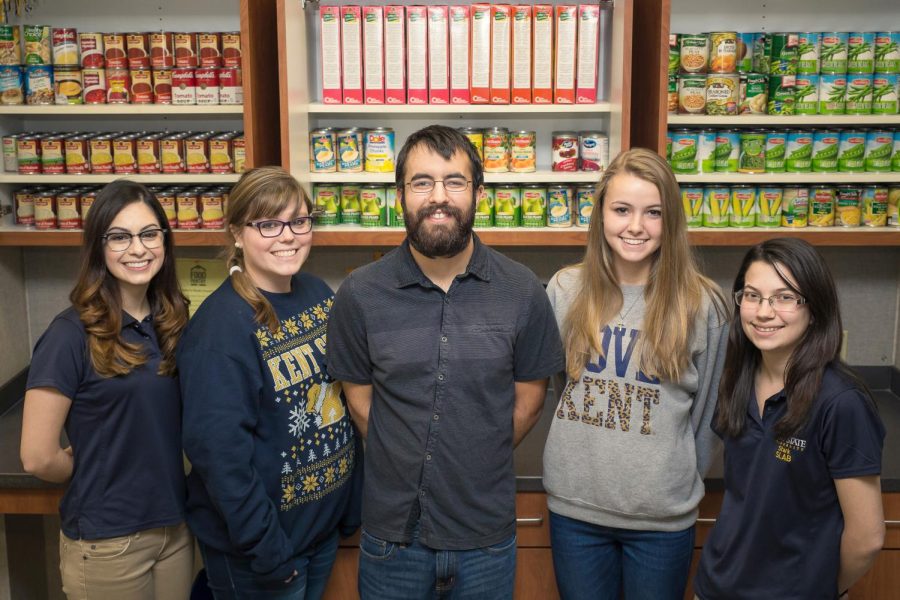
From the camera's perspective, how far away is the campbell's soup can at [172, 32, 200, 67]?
2551 mm

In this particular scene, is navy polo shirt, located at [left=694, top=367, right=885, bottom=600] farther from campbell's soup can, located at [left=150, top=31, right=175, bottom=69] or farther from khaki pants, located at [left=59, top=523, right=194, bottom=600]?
campbell's soup can, located at [left=150, top=31, right=175, bottom=69]

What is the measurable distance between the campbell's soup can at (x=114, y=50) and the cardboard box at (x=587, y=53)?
4.14 ft

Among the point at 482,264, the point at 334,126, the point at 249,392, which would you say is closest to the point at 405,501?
the point at 249,392

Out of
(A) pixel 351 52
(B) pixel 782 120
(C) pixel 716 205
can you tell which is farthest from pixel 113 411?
(B) pixel 782 120

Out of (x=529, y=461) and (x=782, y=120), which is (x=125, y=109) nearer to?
(x=529, y=461)

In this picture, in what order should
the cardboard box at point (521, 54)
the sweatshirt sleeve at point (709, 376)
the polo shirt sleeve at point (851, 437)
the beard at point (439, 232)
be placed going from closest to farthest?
the polo shirt sleeve at point (851, 437) < the beard at point (439, 232) < the sweatshirt sleeve at point (709, 376) < the cardboard box at point (521, 54)

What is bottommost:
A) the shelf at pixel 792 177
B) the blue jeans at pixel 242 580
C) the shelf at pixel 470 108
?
the blue jeans at pixel 242 580

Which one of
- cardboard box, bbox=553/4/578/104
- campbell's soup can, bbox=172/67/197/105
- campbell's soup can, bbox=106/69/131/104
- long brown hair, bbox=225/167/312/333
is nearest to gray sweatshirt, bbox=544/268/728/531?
long brown hair, bbox=225/167/312/333

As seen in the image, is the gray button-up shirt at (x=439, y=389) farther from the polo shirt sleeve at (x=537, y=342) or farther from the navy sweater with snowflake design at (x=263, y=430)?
the navy sweater with snowflake design at (x=263, y=430)

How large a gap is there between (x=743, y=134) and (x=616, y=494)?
4.03ft

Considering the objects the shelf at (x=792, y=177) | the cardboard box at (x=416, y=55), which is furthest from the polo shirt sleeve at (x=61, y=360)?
the shelf at (x=792, y=177)

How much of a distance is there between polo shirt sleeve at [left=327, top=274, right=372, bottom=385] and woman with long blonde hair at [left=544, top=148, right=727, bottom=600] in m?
0.43

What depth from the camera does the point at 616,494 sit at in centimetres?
183

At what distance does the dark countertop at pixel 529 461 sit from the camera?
2.25 m
